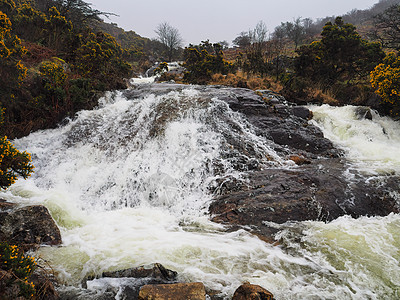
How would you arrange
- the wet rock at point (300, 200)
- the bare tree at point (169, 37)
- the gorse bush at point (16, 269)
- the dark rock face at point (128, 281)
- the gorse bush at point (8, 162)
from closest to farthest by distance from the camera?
the gorse bush at point (16, 269) < the dark rock face at point (128, 281) < the gorse bush at point (8, 162) < the wet rock at point (300, 200) < the bare tree at point (169, 37)

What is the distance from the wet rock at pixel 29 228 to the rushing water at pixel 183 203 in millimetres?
265

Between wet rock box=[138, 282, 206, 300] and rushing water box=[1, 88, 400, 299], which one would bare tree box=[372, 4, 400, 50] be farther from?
wet rock box=[138, 282, 206, 300]

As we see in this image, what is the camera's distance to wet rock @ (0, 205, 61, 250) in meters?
3.52

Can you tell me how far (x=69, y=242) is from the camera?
3879 millimetres

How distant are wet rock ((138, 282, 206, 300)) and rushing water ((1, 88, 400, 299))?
0.41m

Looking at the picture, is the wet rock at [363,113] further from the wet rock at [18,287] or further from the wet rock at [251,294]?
the wet rock at [18,287]

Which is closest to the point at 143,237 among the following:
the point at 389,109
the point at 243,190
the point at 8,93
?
the point at 243,190

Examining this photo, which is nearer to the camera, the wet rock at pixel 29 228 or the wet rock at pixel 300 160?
the wet rock at pixel 29 228

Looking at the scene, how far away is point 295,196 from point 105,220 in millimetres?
4394

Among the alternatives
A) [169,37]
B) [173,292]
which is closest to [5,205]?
[173,292]

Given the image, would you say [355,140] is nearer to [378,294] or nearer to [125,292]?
[378,294]

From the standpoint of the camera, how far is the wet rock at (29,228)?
3.52 metres

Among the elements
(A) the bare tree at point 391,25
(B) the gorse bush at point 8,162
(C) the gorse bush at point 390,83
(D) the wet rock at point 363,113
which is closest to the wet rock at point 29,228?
(B) the gorse bush at point 8,162

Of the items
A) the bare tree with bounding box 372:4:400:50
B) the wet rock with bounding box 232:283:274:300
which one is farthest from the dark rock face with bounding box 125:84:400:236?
the bare tree with bounding box 372:4:400:50
